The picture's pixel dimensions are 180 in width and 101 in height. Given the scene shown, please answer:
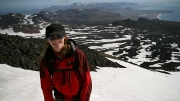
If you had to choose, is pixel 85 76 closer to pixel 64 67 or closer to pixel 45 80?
pixel 64 67

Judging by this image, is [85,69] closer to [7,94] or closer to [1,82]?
[7,94]

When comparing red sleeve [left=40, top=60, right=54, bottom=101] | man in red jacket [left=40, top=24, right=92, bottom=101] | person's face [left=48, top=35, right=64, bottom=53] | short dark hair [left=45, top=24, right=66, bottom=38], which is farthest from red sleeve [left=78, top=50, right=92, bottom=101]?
red sleeve [left=40, top=60, right=54, bottom=101]

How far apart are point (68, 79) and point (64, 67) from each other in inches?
11.0

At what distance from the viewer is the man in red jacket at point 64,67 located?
374 cm

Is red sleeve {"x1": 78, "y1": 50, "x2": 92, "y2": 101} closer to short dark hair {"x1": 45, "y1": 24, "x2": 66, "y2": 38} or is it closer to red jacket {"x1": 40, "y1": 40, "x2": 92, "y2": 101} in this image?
red jacket {"x1": 40, "y1": 40, "x2": 92, "y2": 101}

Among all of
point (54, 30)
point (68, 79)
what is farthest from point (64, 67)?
point (54, 30)

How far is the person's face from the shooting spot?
365 centimetres

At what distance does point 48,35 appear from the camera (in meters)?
3.68

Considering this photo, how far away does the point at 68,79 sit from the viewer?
3.86m

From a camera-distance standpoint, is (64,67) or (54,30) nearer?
(54,30)

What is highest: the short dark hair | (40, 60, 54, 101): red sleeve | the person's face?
the short dark hair

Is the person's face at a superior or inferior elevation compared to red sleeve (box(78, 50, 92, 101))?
superior

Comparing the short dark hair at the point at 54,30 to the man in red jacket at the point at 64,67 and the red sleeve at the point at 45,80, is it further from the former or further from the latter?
the red sleeve at the point at 45,80

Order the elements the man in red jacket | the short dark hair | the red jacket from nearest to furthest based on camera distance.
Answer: the short dark hair < the man in red jacket < the red jacket
